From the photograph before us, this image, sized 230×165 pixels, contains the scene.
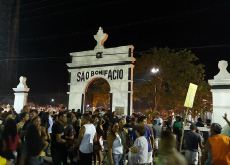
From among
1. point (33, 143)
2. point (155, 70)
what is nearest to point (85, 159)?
point (33, 143)

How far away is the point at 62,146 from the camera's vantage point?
647 cm

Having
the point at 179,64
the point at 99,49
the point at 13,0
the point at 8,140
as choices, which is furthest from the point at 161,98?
the point at 13,0

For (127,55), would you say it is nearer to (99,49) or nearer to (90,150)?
(99,49)

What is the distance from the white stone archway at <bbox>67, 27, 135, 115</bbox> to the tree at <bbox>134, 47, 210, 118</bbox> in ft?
12.1

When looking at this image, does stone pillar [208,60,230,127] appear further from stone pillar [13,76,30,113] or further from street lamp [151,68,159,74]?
stone pillar [13,76,30,113]

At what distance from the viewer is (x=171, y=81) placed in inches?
773

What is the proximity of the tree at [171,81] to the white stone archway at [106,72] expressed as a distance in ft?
12.1

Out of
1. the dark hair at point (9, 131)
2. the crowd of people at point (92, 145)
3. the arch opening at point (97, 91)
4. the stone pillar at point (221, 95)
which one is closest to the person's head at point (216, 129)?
the crowd of people at point (92, 145)

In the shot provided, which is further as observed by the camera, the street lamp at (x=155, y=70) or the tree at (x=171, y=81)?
the street lamp at (x=155, y=70)

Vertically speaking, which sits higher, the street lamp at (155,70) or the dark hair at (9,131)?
the street lamp at (155,70)

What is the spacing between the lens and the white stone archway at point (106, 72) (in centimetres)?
1664

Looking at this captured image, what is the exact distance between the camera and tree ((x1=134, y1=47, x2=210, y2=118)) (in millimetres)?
19172

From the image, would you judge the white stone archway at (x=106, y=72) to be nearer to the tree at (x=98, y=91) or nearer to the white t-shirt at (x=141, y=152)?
the tree at (x=98, y=91)

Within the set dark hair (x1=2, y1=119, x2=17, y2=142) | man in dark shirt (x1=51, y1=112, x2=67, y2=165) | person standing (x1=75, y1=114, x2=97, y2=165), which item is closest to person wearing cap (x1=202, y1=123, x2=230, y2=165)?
person standing (x1=75, y1=114, x2=97, y2=165)
